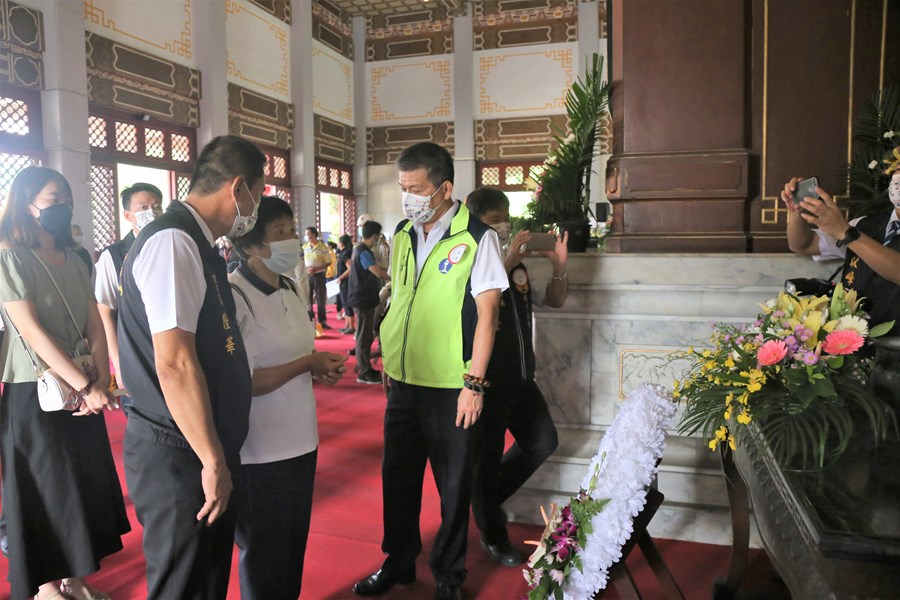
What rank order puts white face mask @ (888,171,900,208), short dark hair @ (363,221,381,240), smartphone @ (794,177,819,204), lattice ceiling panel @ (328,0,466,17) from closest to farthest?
white face mask @ (888,171,900,208)
smartphone @ (794,177,819,204)
short dark hair @ (363,221,381,240)
lattice ceiling panel @ (328,0,466,17)

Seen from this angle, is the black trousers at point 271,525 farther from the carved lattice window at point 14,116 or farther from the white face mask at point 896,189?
the carved lattice window at point 14,116

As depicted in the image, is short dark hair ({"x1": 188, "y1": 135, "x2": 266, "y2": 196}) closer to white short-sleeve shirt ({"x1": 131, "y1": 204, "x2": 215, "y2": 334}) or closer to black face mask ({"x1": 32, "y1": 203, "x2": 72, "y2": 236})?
white short-sleeve shirt ({"x1": 131, "y1": 204, "x2": 215, "y2": 334})

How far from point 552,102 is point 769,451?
11.8m

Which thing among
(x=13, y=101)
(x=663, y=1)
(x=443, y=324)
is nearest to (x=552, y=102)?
(x=13, y=101)

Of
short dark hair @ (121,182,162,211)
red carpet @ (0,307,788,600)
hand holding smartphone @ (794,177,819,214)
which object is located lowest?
red carpet @ (0,307,788,600)

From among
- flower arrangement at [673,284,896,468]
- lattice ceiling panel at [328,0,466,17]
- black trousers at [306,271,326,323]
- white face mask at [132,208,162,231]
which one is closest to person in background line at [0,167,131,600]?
white face mask at [132,208,162,231]

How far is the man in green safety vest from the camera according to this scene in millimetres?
2023

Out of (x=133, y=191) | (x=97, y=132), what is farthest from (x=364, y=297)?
(x=97, y=132)

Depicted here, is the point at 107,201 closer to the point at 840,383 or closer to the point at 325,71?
the point at 325,71

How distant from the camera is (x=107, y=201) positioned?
7727 mm

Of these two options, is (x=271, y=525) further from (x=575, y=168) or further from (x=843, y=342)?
(x=575, y=168)

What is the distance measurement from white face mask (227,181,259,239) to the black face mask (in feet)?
2.89

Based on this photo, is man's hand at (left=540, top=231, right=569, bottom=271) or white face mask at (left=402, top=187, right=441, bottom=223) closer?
white face mask at (left=402, top=187, right=441, bottom=223)

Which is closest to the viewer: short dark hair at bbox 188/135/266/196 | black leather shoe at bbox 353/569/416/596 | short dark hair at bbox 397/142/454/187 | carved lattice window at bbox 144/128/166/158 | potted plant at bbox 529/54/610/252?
short dark hair at bbox 188/135/266/196
